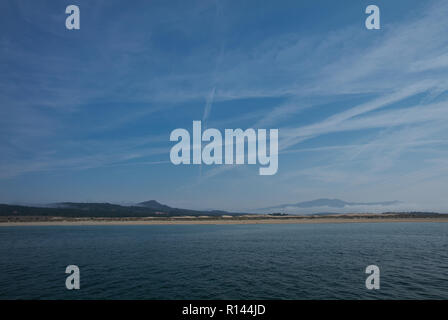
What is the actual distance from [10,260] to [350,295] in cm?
6127

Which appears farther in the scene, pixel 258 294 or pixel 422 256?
pixel 422 256

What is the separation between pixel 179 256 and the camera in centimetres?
5456
